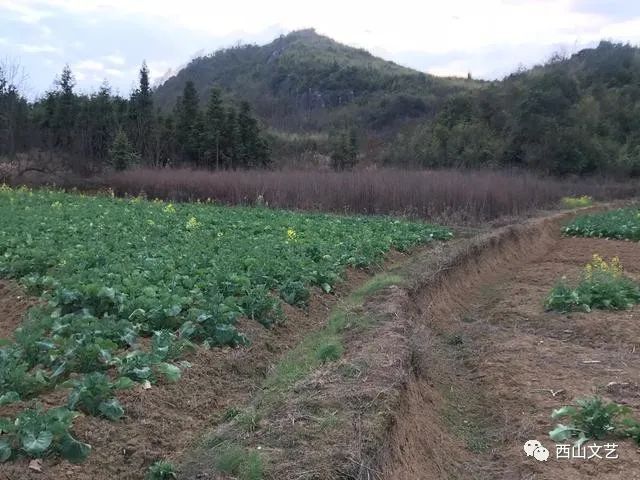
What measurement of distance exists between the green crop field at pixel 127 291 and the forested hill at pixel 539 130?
3577 cm

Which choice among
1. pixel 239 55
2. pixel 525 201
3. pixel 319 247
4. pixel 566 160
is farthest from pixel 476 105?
pixel 239 55

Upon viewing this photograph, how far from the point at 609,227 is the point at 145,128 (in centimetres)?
3656

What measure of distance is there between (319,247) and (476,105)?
49.2m

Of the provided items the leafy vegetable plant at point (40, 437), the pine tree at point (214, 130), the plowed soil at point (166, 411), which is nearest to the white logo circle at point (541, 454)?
the plowed soil at point (166, 411)

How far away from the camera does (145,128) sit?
47.7 metres

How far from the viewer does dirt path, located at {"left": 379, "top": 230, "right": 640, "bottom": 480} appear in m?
5.09

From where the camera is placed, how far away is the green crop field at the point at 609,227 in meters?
21.5

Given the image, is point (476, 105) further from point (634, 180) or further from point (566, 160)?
point (634, 180)

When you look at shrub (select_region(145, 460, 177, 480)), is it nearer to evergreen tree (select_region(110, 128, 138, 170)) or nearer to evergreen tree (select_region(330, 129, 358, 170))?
evergreen tree (select_region(110, 128, 138, 170))

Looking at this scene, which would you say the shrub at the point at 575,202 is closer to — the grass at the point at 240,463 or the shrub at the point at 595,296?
the shrub at the point at 595,296

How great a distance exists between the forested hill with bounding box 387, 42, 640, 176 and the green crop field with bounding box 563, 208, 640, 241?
23448 millimetres

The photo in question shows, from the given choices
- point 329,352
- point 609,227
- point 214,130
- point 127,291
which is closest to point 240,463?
point 329,352

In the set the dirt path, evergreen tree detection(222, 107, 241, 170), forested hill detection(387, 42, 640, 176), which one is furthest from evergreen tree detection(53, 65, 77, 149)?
the dirt path

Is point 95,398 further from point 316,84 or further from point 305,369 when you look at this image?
point 316,84
